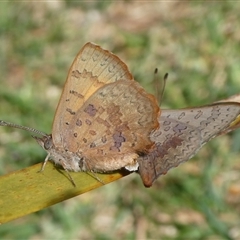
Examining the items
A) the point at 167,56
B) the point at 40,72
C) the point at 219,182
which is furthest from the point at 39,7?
the point at 219,182

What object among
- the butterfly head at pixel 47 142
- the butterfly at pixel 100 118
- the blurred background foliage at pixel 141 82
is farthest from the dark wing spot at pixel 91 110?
the blurred background foliage at pixel 141 82

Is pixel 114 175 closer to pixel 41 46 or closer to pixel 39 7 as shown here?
pixel 41 46

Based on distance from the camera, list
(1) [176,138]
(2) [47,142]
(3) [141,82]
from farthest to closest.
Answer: (3) [141,82] < (2) [47,142] < (1) [176,138]

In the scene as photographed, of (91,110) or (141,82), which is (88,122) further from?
(141,82)

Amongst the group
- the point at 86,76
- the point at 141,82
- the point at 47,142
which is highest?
the point at 86,76

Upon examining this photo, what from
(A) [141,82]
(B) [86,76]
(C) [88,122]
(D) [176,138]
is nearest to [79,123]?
(C) [88,122]

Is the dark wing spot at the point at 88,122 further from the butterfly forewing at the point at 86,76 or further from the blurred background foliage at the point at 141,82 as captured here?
the blurred background foliage at the point at 141,82

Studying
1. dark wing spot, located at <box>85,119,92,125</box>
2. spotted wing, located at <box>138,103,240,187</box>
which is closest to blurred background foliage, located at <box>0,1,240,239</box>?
spotted wing, located at <box>138,103,240,187</box>

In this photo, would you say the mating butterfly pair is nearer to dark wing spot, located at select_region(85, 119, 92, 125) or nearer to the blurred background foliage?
dark wing spot, located at select_region(85, 119, 92, 125)
